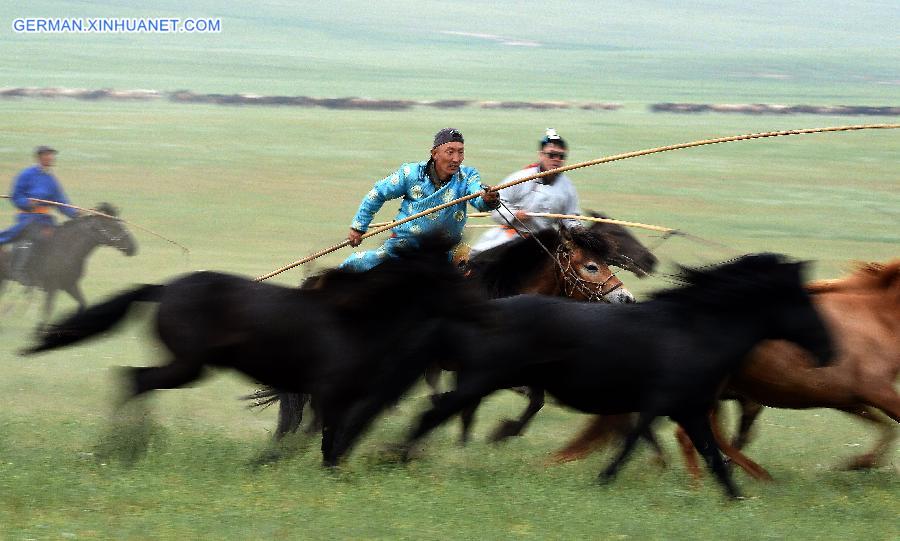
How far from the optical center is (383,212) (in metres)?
25.3

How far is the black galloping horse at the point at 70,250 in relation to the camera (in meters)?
13.8

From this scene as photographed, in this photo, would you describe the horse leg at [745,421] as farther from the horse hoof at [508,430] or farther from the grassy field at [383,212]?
the horse hoof at [508,430]

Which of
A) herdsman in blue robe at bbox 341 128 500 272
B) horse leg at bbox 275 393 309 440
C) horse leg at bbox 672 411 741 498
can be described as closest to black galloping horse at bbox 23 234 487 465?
herdsman in blue robe at bbox 341 128 500 272

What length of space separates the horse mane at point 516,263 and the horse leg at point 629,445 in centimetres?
180

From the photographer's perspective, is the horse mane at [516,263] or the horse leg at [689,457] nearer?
the horse leg at [689,457]

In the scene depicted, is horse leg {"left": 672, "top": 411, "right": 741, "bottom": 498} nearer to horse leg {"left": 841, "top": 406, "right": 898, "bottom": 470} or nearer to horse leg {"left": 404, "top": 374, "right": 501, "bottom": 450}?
horse leg {"left": 404, "top": 374, "right": 501, "bottom": 450}

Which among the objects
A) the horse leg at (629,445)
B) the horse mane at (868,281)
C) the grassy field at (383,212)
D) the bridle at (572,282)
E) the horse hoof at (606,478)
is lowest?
the grassy field at (383,212)

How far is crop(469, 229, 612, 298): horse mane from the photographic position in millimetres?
8859

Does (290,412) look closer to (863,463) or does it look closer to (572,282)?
(572,282)

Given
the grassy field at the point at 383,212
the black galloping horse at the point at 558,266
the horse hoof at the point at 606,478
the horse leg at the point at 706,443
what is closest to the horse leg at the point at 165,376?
the grassy field at the point at 383,212

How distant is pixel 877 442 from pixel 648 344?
6.11 feet

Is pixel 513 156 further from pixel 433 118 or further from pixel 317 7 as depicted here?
pixel 317 7

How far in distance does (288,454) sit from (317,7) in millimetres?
93438

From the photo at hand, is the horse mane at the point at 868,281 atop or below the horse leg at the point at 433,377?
atop
